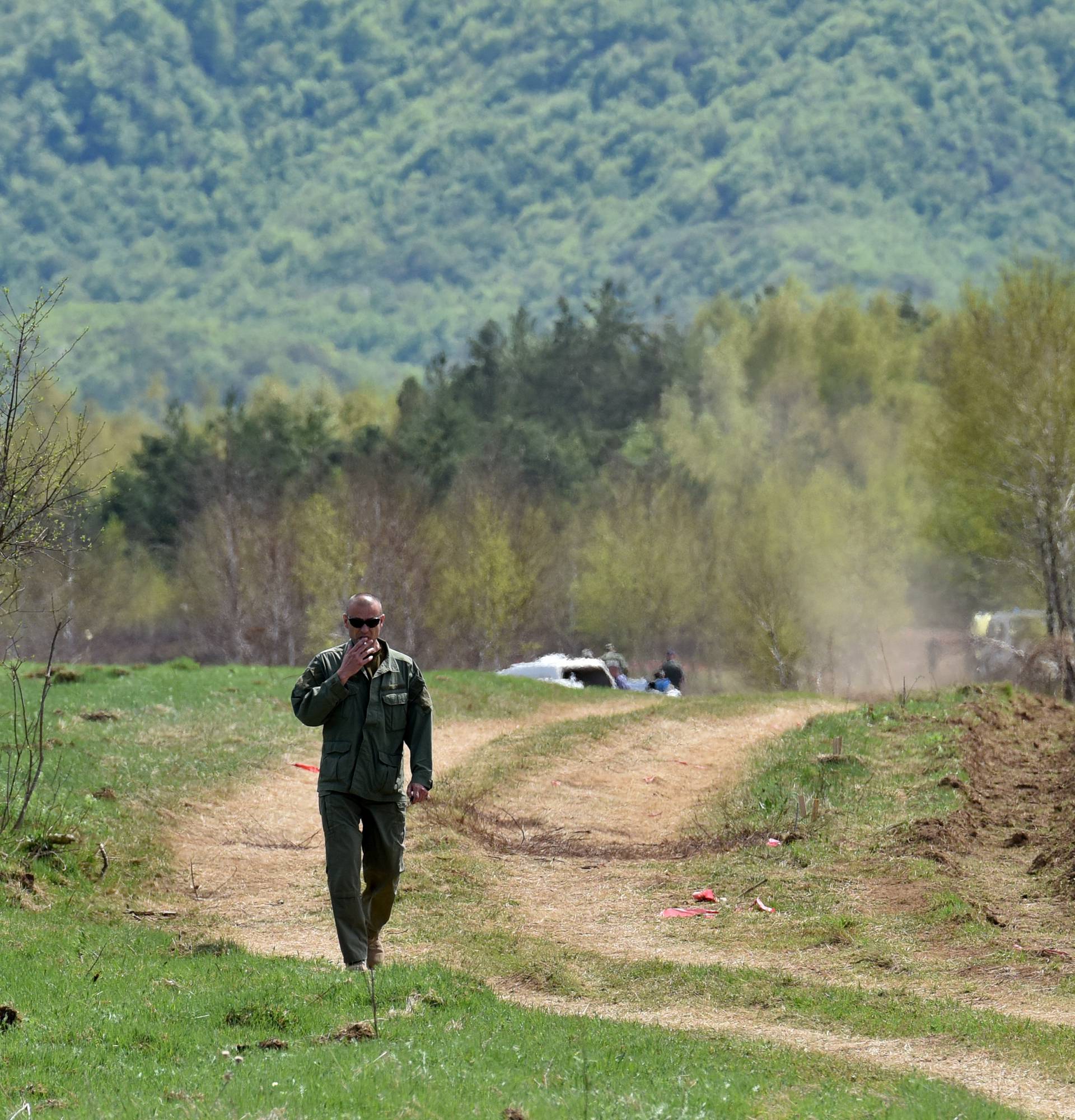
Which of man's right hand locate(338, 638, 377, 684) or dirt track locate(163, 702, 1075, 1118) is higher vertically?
man's right hand locate(338, 638, 377, 684)

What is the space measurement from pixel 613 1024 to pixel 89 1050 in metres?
2.89

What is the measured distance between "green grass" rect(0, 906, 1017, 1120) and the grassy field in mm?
19

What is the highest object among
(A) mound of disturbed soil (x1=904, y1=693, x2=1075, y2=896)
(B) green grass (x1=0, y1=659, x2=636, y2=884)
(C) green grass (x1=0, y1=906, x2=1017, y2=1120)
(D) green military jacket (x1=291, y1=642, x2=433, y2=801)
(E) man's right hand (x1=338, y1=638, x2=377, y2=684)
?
(E) man's right hand (x1=338, y1=638, x2=377, y2=684)

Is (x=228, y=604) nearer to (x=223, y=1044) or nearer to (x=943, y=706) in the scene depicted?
(x=943, y=706)

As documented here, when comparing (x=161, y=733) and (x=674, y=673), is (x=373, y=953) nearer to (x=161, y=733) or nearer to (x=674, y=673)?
(x=161, y=733)

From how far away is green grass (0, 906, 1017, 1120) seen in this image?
24.1ft

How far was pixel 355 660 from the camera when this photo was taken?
10.1 meters

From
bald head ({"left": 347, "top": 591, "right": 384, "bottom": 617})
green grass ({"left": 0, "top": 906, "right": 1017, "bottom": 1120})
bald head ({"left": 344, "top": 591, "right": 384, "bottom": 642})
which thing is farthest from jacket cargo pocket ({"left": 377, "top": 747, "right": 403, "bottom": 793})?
green grass ({"left": 0, "top": 906, "right": 1017, "bottom": 1120})

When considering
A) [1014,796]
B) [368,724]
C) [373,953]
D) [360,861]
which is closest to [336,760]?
[368,724]

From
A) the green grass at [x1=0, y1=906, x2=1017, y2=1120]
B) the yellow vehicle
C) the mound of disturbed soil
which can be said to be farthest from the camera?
the yellow vehicle

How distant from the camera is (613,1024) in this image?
367 inches

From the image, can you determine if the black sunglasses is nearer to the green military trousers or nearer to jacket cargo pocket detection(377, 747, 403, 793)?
jacket cargo pocket detection(377, 747, 403, 793)

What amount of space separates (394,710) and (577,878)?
5.37 m

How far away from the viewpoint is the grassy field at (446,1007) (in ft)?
24.7
